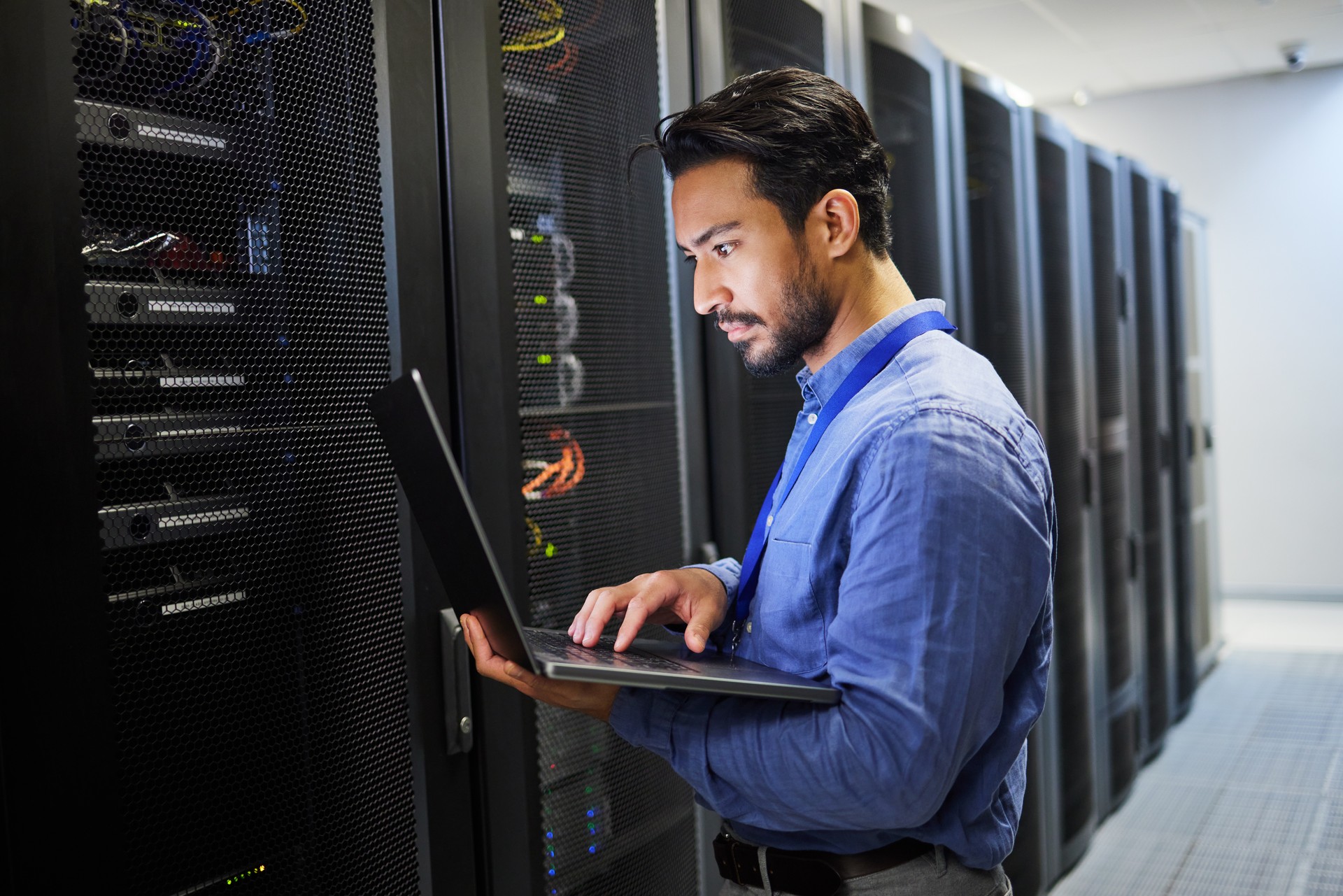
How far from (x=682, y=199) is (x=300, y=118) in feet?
1.41

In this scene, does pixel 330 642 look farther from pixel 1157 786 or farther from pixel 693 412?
pixel 1157 786

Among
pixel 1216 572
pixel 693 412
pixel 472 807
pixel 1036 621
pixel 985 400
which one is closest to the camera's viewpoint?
pixel 985 400

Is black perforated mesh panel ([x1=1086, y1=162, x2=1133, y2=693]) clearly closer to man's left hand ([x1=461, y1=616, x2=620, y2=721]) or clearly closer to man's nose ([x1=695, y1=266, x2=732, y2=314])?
man's nose ([x1=695, y1=266, x2=732, y2=314])

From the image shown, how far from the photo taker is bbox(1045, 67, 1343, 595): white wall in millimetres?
6996

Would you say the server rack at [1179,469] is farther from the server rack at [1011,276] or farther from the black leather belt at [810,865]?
the black leather belt at [810,865]

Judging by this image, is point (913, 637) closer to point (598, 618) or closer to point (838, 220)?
point (598, 618)

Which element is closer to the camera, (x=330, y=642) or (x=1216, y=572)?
(x=330, y=642)

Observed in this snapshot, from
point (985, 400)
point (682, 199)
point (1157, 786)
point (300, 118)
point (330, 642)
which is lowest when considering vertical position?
point (1157, 786)

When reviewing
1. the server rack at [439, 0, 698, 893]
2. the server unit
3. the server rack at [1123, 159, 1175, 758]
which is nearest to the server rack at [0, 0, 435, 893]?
the server rack at [439, 0, 698, 893]

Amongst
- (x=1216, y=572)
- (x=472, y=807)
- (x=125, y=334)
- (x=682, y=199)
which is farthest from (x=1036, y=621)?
(x=1216, y=572)

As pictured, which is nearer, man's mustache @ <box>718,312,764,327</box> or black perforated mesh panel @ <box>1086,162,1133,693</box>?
man's mustache @ <box>718,312,764,327</box>

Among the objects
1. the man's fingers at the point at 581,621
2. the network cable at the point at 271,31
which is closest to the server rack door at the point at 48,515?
the network cable at the point at 271,31

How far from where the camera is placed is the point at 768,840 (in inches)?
44.1

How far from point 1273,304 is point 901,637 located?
7.44 meters
